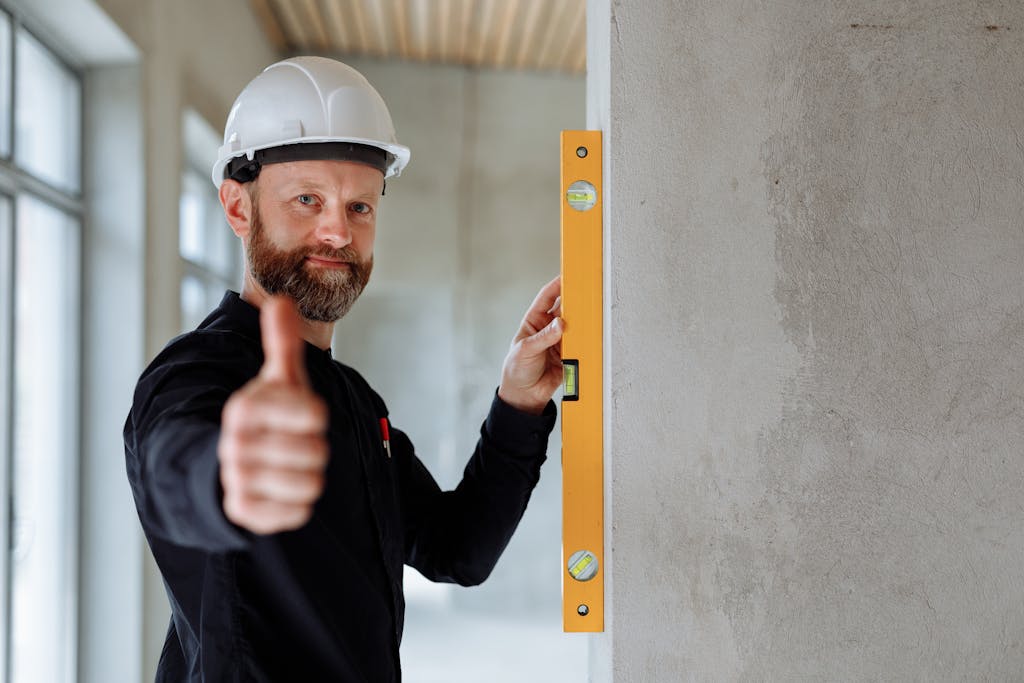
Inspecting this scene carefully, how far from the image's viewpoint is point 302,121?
1.61 metres

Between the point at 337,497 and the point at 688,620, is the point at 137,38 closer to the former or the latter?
the point at 337,497

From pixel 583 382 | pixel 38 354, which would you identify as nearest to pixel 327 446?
pixel 583 382

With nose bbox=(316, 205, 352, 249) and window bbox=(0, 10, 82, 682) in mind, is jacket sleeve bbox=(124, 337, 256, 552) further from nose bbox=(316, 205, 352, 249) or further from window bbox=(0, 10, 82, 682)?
window bbox=(0, 10, 82, 682)

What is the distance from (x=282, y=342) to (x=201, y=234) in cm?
617

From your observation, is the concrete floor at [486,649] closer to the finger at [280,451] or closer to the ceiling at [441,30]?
the ceiling at [441,30]

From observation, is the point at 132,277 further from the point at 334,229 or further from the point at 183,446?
→ the point at 183,446

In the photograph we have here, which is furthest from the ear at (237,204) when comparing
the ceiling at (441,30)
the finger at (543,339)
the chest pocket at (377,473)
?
the ceiling at (441,30)

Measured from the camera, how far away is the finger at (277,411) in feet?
2.15

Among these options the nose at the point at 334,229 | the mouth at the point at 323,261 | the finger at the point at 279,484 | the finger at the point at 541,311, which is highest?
the nose at the point at 334,229

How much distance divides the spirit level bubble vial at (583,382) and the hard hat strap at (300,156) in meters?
0.41

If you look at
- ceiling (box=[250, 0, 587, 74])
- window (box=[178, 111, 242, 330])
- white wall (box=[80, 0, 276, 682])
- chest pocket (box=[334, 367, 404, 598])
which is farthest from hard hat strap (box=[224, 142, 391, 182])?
ceiling (box=[250, 0, 587, 74])

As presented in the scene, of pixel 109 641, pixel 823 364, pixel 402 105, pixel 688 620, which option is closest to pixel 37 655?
pixel 109 641

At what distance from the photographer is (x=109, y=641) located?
410 cm

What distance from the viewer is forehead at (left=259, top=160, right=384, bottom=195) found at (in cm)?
158
